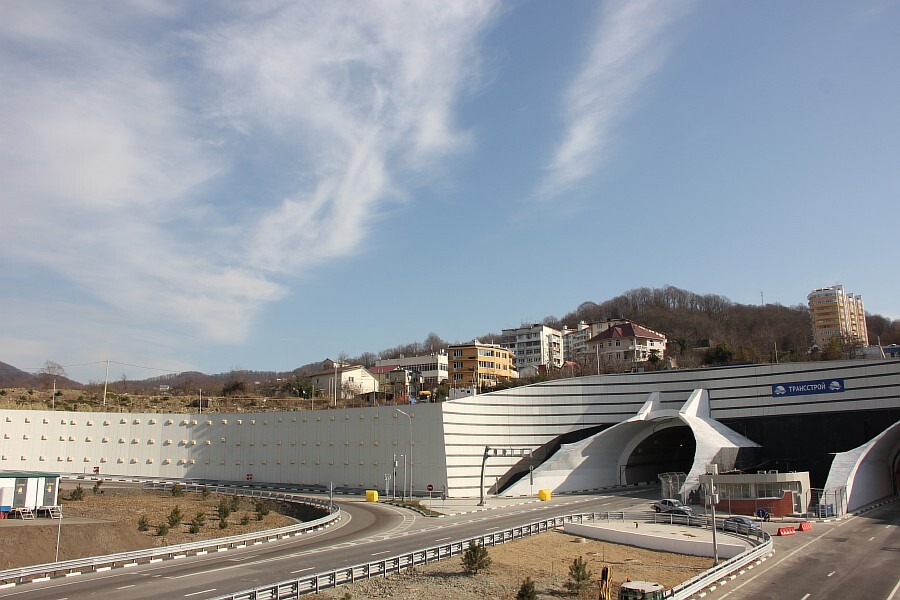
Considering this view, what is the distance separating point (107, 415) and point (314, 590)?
6359 cm

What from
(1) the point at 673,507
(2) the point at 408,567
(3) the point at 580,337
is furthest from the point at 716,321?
(2) the point at 408,567

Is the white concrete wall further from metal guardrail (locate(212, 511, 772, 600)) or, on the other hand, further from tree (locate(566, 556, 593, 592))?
tree (locate(566, 556, 593, 592))

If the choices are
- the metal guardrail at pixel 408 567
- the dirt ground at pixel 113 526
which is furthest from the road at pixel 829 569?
the dirt ground at pixel 113 526

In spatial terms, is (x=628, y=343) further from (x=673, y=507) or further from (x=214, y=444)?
(x=673, y=507)

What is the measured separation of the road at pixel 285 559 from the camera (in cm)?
2438

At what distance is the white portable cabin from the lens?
39.2 meters

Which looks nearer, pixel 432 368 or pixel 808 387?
pixel 808 387

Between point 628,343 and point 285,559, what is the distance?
389ft

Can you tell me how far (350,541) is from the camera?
119 ft

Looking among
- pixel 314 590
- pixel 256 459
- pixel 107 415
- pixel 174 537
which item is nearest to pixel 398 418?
pixel 256 459

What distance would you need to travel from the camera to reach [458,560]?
31.5 m

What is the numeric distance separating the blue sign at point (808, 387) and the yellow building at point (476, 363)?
6596 cm

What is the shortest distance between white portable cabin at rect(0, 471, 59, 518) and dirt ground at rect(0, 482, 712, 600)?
5.64 meters

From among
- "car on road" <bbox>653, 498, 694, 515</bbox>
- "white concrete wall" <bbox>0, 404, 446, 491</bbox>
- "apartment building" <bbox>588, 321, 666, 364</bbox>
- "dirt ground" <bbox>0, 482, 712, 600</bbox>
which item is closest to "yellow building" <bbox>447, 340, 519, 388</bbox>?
"apartment building" <bbox>588, 321, 666, 364</bbox>
